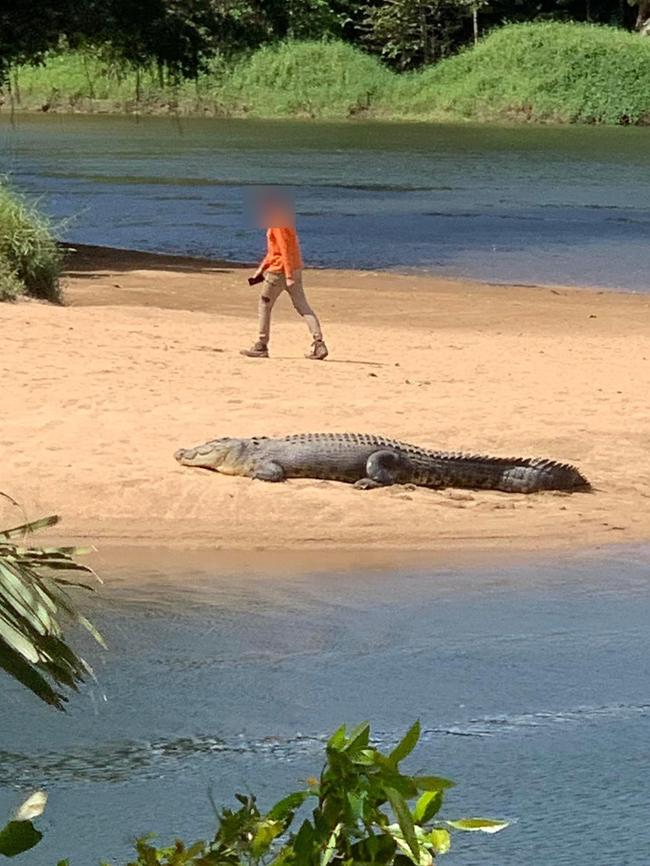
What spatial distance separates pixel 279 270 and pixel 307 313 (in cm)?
41

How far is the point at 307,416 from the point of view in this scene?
1252cm

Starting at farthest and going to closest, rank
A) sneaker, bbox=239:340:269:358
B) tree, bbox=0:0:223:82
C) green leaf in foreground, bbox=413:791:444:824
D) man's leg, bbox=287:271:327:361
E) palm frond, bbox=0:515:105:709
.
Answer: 1. tree, bbox=0:0:223:82
2. sneaker, bbox=239:340:269:358
3. man's leg, bbox=287:271:327:361
4. palm frond, bbox=0:515:105:709
5. green leaf in foreground, bbox=413:791:444:824

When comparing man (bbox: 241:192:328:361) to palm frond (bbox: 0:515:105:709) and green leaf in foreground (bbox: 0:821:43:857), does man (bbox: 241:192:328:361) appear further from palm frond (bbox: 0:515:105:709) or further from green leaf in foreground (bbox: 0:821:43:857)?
green leaf in foreground (bbox: 0:821:43:857)

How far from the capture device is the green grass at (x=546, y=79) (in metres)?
66.8

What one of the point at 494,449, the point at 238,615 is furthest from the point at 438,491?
the point at 238,615

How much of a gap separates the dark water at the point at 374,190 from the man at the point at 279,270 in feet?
24.2

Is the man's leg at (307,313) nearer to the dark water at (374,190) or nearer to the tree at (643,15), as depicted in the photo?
the dark water at (374,190)

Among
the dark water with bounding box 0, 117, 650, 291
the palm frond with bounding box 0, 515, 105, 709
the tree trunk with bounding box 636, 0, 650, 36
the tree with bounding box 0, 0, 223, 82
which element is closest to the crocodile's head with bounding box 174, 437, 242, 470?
the palm frond with bounding box 0, 515, 105, 709

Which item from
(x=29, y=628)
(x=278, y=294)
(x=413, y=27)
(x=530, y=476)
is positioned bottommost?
(x=530, y=476)

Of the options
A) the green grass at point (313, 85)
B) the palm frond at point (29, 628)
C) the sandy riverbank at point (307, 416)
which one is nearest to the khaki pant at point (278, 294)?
the sandy riverbank at point (307, 416)

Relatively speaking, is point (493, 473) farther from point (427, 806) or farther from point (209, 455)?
point (427, 806)

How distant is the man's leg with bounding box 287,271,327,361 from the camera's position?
14.4 m

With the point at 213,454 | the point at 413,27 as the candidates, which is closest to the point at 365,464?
the point at 213,454

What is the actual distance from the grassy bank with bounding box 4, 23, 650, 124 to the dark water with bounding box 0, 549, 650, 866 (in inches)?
2267
